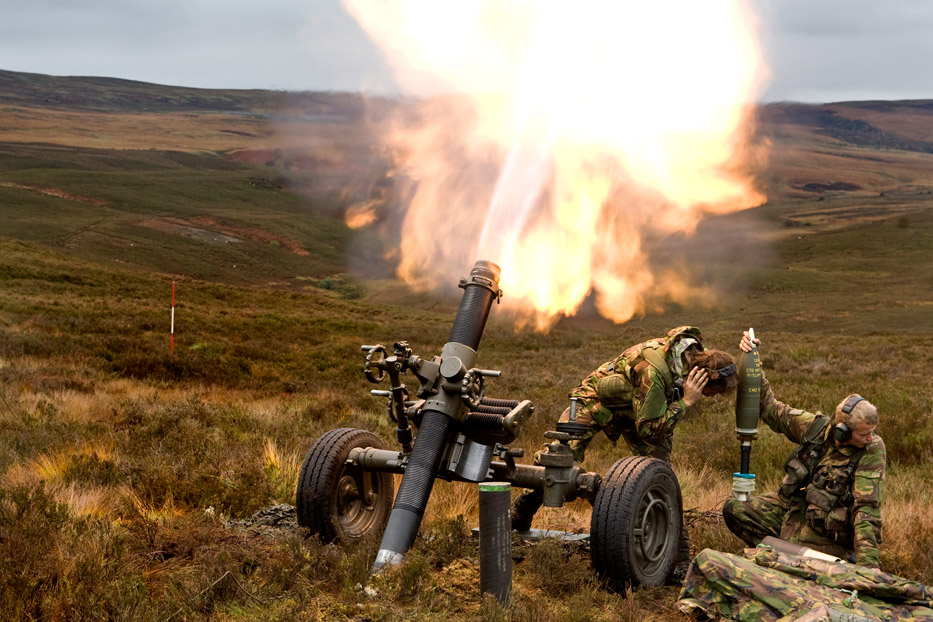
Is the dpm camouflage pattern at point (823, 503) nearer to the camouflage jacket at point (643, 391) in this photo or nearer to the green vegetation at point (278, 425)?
the green vegetation at point (278, 425)

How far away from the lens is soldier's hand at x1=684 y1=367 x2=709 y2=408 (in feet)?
23.5

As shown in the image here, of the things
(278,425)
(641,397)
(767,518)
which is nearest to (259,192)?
(278,425)

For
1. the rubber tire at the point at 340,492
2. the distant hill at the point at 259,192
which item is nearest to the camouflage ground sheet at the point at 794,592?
the rubber tire at the point at 340,492

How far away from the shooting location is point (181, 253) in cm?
6594

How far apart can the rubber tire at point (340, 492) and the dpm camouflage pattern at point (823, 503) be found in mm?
2890

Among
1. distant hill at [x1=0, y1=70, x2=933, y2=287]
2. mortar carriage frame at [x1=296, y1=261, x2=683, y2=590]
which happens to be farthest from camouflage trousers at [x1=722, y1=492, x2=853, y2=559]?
distant hill at [x1=0, y1=70, x2=933, y2=287]

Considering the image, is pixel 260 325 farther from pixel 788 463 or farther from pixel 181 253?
pixel 181 253

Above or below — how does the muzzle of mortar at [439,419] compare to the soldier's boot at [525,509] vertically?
above

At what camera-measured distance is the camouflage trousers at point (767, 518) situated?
706 cm

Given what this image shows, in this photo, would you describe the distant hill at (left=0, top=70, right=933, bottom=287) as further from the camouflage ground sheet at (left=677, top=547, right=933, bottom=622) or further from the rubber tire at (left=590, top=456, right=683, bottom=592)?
the camouflage ground sheet at (left=677, top=547, right=933, bottom=622)

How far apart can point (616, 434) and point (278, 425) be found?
595cm

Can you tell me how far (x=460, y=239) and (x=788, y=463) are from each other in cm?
805

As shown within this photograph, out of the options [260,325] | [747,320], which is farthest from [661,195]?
[747,320]

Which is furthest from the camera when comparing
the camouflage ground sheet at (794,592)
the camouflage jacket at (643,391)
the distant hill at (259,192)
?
the distant hill at (259,192)
